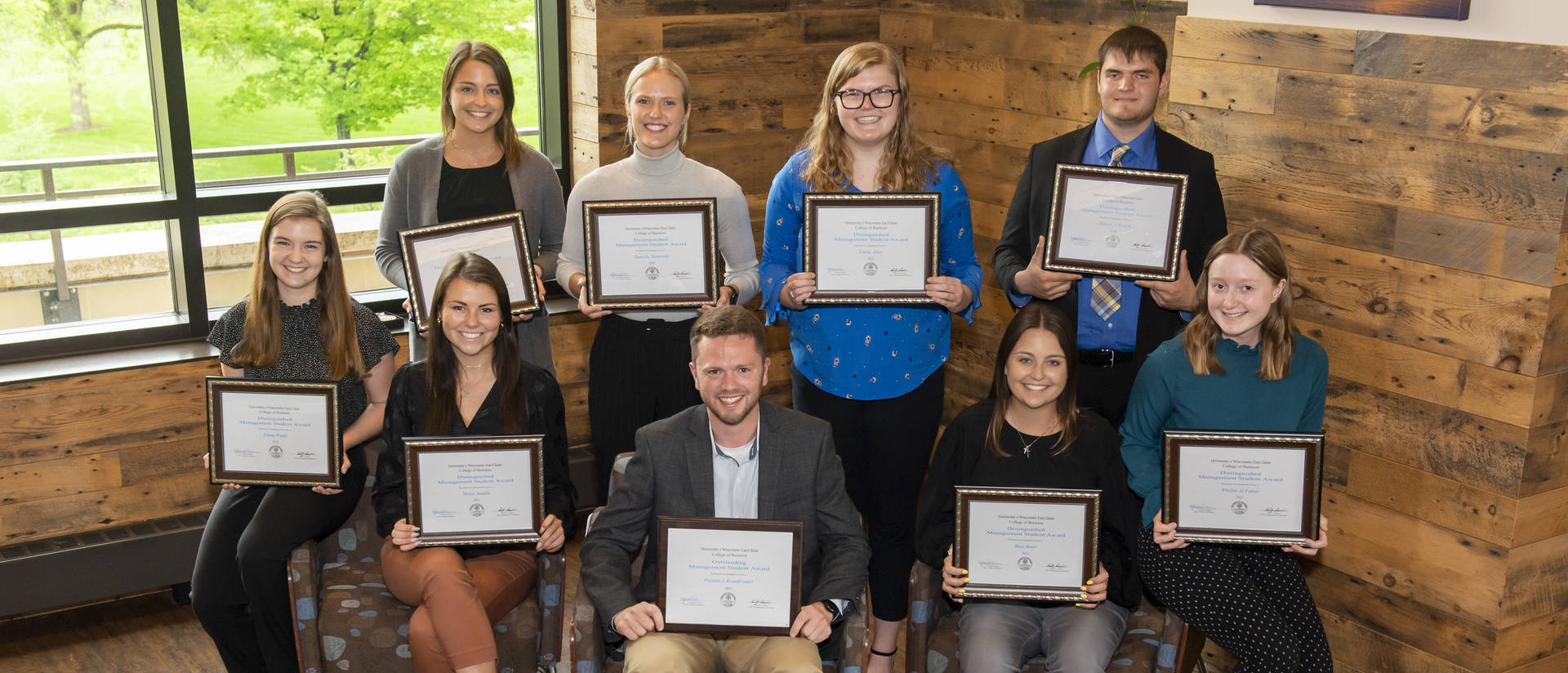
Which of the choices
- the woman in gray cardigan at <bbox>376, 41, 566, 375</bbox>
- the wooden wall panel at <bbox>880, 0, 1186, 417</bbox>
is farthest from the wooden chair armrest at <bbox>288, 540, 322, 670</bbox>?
the wooden wall panel at <bbox>880, 0, 1186, 417</bbox>

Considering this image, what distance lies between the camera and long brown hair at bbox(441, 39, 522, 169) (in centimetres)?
368

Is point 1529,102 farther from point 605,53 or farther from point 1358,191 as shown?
point 605,53

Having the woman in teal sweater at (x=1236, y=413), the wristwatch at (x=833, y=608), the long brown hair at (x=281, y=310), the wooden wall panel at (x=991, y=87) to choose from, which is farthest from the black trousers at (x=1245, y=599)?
the long brown hair at (x=281, y=310)

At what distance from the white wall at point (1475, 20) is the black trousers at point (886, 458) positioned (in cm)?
146

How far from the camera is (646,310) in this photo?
11.8 feet

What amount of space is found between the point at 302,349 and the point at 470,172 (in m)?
0.70

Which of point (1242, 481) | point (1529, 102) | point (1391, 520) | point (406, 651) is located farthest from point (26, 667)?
point (1529, 102)

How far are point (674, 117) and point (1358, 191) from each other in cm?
192

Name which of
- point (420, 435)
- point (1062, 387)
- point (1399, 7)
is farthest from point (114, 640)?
point (1399, 7)

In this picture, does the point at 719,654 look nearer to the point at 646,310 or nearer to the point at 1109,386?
the point at 646,310

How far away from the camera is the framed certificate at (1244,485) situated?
3.04 metres

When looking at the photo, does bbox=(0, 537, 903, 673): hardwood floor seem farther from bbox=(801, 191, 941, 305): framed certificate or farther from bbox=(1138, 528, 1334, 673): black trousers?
bbox=(801, 191, 941, 305): framed certificate

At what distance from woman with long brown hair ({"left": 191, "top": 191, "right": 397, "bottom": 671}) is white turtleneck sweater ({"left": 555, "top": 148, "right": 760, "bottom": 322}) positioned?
0.62m

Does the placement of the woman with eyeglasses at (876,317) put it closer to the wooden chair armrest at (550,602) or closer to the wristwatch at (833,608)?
the wristwatch at (833,608)
